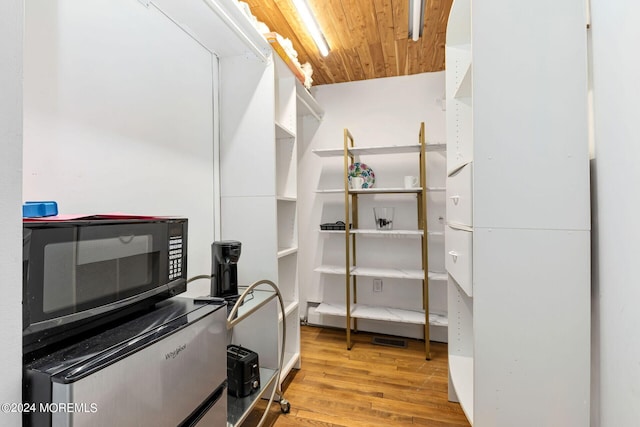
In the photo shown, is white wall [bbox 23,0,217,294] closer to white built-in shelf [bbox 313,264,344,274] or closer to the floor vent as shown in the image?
white built-in shelf [bbox 313,264,344,274]

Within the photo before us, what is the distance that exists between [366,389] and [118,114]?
6.75 feet

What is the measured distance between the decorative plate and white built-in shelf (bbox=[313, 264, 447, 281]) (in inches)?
30.4

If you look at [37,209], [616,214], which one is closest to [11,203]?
[37,209]

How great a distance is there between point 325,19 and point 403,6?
504mm

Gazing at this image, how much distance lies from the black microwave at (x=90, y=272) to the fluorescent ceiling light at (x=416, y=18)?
1825 mm

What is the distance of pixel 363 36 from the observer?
6.99 feet

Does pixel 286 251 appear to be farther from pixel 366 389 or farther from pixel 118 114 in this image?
pixel 118 114

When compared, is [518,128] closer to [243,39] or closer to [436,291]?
[243,39]

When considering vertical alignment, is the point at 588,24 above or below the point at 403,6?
below

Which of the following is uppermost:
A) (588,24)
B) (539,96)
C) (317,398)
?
(588,24)

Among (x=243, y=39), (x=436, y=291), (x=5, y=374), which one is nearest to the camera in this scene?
(x=5, y=374)

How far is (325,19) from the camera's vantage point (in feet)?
6.37

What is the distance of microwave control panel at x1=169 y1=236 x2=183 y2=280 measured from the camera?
968 mm

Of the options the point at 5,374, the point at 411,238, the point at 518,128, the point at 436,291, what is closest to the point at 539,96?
the point at 518,128
